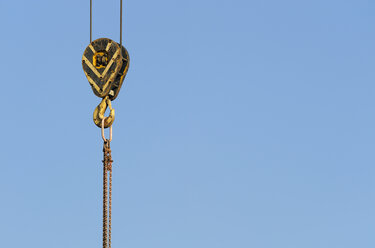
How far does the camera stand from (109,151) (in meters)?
12.6

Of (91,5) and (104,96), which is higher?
(91,5)

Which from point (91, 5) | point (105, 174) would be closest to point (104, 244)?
point (105, 174)

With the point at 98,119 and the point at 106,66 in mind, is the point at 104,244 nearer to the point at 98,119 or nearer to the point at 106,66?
the point at 98,119

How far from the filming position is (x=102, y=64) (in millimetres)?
13578

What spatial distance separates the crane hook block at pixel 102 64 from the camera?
43.7 ft

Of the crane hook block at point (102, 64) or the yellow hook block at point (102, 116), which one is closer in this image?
the yellow hook block at point (102, 116)

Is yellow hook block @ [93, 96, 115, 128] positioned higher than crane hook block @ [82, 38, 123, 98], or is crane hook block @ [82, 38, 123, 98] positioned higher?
crane hook block @ [82, 38, 123, 98]

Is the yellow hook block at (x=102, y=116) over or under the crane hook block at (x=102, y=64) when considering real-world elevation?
under

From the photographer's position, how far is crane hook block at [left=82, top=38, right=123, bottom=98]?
13.3 meters

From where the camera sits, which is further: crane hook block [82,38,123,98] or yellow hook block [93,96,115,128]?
crane hook block [82,38,123,98]

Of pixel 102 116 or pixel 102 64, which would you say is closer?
pixel 102 116

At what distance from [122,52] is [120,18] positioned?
66 centimetres

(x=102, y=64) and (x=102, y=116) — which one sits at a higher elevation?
(x=102, y=64)

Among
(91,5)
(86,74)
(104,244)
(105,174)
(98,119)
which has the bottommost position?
(104,244)
